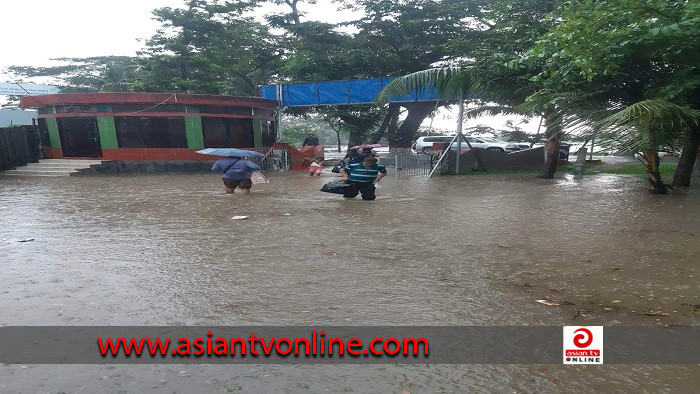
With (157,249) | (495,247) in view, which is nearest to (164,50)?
(157,249)

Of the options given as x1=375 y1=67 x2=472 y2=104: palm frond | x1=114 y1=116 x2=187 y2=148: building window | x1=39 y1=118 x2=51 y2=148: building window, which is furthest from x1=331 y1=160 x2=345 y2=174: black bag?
x1=39 y1=118 x2=51 y2=148: building window

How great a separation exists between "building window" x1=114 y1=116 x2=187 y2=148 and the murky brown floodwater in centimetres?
1075

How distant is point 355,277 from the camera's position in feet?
15.3

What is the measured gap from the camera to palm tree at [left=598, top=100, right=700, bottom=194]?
8062 mm

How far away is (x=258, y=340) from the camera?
3250mm


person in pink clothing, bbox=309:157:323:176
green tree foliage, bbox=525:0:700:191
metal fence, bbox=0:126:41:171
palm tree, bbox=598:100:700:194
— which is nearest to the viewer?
green tree foliage, bbox=525:0:700:191

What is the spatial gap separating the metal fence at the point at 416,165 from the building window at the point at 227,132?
A: 309 inches

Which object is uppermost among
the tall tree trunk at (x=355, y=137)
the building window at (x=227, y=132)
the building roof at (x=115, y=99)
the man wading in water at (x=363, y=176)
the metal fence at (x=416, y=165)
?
the building roof at (x=115, y=99)

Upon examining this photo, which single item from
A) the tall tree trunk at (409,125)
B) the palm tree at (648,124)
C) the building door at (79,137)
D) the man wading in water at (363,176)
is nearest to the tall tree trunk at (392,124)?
the tall tree trunk at (409,125)

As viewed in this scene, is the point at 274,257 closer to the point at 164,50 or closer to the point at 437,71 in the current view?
the point at 437,71

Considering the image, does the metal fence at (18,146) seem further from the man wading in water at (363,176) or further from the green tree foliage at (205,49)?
the man wading in water at (363,176)

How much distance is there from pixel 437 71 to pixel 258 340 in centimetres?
1364

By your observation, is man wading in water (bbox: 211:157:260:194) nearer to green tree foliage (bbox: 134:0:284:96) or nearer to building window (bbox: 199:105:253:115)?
building window (bbox: 199:105:253:115)

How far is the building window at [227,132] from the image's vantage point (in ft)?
66.5
